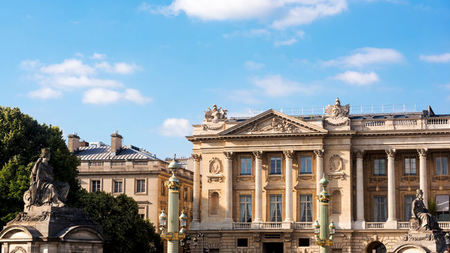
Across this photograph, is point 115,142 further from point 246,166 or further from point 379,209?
point 379,209

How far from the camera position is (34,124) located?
65.0m

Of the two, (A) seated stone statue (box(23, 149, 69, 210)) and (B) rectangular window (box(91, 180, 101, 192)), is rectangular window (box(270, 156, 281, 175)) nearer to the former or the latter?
(B) rectangular window (box(91, 180, 101, 192))

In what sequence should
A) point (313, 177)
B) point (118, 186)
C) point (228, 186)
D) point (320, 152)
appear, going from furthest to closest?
point (118, 186) → point (228, 186) → point (313, 177) → point (320, 152)

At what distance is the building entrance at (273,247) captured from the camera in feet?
255

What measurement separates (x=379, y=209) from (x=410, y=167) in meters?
5.07

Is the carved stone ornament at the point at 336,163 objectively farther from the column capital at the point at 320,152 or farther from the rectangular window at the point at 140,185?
the rectangular window at the point at 140,185

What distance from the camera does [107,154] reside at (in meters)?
92.1

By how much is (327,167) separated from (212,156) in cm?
1171

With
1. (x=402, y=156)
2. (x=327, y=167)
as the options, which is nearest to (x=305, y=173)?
(x=327, y=167)

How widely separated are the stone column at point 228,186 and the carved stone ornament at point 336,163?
9.99 metres

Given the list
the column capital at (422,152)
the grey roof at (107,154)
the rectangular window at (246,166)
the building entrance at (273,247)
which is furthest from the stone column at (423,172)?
the grey roof at (107,154)

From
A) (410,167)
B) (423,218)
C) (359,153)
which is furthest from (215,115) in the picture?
(423,218)

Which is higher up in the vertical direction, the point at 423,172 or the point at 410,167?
the point at 410,167

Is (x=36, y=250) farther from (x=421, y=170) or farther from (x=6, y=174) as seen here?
(x=421, y=170)
